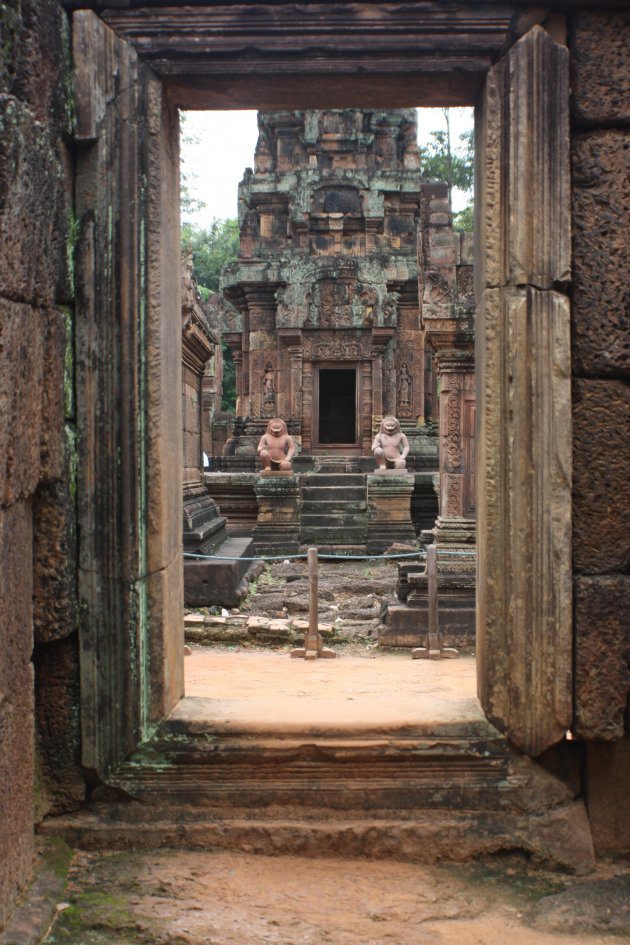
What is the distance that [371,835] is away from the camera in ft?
7.99

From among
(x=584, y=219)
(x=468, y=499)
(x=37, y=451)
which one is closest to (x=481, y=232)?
(x=584, y=219)

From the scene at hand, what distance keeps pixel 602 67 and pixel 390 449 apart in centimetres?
1060

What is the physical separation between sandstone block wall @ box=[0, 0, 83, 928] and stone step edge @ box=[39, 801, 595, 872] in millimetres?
172

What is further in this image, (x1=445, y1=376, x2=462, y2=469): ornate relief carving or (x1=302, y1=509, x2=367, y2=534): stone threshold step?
(x1=302, y1=509, x2=367, y2=534): stone threshold step

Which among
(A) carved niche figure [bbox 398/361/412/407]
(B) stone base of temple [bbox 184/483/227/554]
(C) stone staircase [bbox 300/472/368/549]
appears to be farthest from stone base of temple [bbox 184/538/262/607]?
(A) carved niche figure [bbox 398/361/412/407]

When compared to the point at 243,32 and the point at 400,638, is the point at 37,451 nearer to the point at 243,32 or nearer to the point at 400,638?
the point at 243,32

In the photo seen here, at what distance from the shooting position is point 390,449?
13.0 metres

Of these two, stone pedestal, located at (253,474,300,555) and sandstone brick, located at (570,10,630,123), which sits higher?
sandstone brick, located at (570,10,630,123)

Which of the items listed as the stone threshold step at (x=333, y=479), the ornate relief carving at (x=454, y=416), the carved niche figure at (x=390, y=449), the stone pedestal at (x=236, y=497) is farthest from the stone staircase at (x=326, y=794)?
the stone threshold step at (x=333, y=479)

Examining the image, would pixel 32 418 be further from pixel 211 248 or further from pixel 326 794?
pixel 211 248

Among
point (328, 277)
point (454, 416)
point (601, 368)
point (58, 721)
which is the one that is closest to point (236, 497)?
point (328, 277)

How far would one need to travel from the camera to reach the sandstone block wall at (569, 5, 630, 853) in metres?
2.40

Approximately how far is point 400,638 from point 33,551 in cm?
485

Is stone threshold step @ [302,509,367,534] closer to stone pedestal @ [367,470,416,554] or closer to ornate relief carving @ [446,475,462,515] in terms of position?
stone pedestal @ [367,470,416,554]
